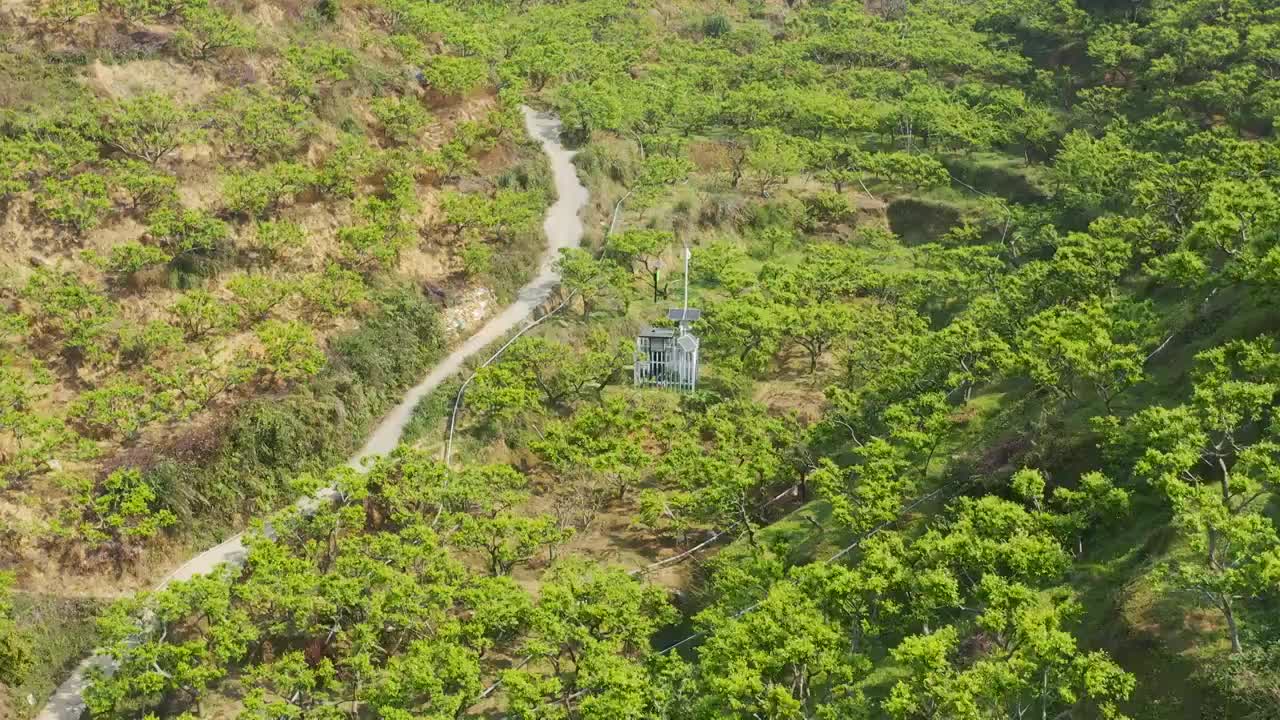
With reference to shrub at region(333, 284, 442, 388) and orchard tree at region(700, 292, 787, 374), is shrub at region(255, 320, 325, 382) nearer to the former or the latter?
shrub at region(333, 284, 442, 388)

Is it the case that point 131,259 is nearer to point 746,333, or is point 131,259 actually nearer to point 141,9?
point 141,9

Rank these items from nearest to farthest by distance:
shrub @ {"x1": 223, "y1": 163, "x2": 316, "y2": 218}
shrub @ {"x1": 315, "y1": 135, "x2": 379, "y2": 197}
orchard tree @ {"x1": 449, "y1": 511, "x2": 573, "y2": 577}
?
orchard tree @ {"x1": 449, "y1": 511, "x2": 573, "y2": 577}
shrub @ {"x1": 223, "y1": 163, "x2": 316, "y2": 218}
shrub @ {"x1": 315, "y1": 135, "x2": 379, "y2": 197}

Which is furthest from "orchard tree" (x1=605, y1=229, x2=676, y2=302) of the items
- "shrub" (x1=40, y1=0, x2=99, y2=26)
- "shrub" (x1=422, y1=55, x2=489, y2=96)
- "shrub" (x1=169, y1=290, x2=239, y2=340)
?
"shrub" (x1=40, y1=0, x2=99, y2=26)

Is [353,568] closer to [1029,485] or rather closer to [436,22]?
[1029,485]

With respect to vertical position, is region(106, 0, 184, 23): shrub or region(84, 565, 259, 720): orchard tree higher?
region(106, 0, 184, 23): shrub

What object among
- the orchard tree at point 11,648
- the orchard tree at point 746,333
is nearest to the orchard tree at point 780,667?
the orchard tree at point 11,648

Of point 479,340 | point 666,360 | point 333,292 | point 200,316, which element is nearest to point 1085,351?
point 666,360

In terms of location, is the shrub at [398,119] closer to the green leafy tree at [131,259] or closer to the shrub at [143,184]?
the shrub at [143,184]
